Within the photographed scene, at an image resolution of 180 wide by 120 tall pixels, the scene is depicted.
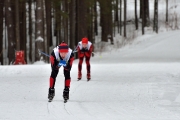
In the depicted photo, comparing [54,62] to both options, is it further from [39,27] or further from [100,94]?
[39,27]

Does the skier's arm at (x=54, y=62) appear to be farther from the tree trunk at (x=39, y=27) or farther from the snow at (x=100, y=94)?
the tree trunk at (x=39, y=27)

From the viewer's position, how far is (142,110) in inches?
360

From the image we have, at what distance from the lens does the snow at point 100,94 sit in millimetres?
8688

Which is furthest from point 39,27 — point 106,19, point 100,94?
point 106,19

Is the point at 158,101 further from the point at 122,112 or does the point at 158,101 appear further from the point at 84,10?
the point at 84,10

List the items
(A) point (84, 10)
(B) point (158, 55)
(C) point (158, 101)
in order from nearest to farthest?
(C) point (158, 101)
(A) point (84, 10)
(B) point (158, 55)

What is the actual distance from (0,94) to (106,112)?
3.93 meters

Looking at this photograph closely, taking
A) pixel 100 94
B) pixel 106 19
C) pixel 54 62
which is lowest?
pixel 100 94

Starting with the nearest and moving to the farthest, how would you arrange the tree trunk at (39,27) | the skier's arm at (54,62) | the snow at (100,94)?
the snow at (100,94) → the skier's arm at (54,62) → the tree trunk at (39,27)

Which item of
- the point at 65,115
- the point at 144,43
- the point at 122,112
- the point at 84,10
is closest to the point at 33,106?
the point at 65,115

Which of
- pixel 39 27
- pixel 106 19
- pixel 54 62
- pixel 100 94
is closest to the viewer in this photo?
pixel 54 62

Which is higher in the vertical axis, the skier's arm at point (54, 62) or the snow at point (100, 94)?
the skier's arm at point (54, 62)

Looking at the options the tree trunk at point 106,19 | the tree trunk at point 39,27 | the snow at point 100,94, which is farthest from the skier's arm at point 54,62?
the tree trunk at point 106,19

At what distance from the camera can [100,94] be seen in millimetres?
11820
